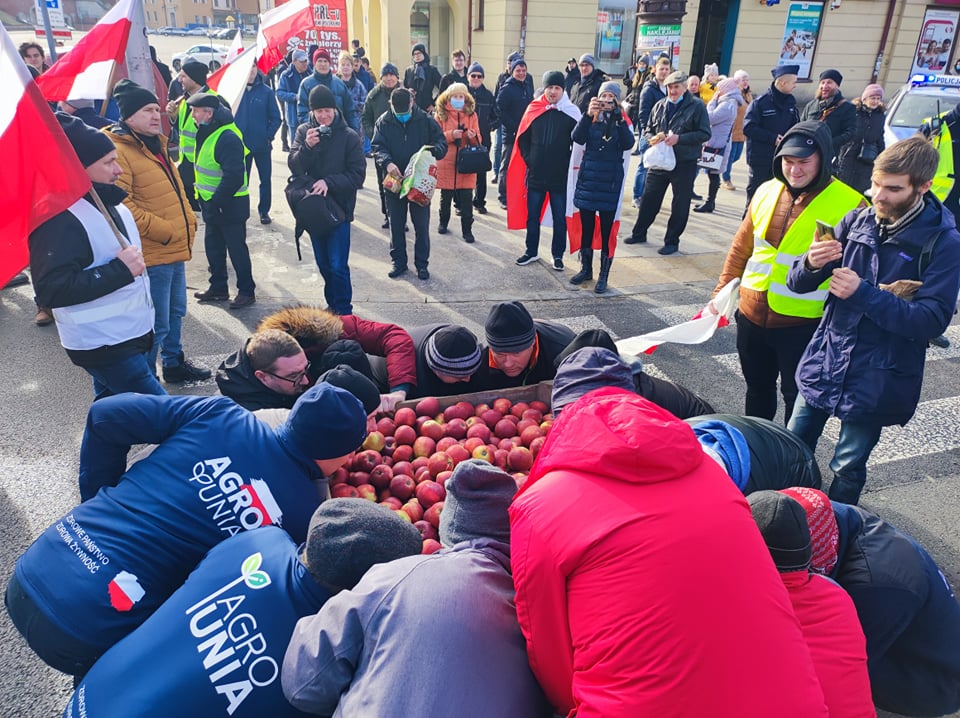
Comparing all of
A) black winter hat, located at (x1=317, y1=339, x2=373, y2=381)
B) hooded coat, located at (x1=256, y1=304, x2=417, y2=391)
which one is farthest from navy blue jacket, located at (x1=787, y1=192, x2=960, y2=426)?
black winter hat, located at (x1=317, y1=339, x2=373, y2=381)

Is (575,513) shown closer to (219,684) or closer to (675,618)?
(675,618)

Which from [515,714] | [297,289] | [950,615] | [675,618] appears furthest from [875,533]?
[297,289]

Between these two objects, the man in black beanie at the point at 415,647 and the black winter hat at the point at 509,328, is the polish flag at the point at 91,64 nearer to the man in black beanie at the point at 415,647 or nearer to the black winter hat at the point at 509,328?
the black winter hat at the point at 509,328

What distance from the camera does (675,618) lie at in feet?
5.40

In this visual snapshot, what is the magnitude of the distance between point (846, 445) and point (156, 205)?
526 centimetres

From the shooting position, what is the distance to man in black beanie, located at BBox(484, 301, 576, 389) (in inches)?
161

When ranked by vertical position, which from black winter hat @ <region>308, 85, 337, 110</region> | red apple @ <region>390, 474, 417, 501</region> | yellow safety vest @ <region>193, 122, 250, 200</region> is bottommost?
red apple @ <region>390, 474, 417, 501</region>

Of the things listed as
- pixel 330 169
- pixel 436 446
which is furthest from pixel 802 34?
pixel 436 446

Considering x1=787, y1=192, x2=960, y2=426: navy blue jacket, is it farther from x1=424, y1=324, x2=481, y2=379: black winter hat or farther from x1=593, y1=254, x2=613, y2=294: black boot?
x1=593, y1=254, x2=613, y2=294: black boot

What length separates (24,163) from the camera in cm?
321

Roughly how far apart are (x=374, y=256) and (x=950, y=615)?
24.4ft

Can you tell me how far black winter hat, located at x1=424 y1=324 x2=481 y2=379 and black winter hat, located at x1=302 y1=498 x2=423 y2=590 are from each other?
208cm

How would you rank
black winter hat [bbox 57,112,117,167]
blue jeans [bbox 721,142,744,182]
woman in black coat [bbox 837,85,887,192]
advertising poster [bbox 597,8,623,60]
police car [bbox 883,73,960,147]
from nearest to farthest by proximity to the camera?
black winter hat [bbox 57,112,117,167], woman in black coat [bbox 837,85,887,192], police car [bbox 883,73,960,147], blue jeans [bbox 721,142,744,182], advertising poster [bbox 597,8,623,60]

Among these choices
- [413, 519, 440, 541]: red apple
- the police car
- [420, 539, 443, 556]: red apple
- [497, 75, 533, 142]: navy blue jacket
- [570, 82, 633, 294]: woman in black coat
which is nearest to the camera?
[420, 539, 443, 556]: red apple
